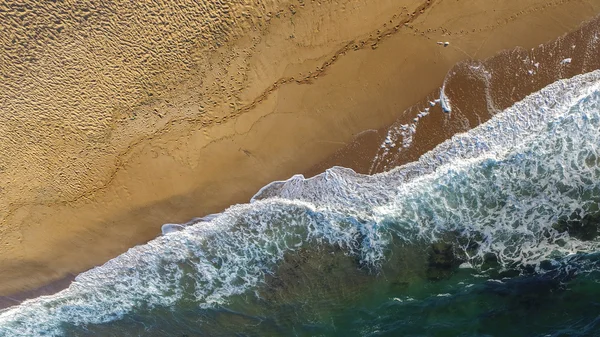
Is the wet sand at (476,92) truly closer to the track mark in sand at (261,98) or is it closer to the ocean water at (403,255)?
the ocean water at (403,255)

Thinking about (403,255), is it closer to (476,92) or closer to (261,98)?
(476,92)

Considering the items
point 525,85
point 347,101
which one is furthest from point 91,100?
point 525,85

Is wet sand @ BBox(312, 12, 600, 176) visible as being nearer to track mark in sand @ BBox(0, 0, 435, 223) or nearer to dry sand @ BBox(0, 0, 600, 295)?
dry sand @ BBox(0, 0, 600, 295)

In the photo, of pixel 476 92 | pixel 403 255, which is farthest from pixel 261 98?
pixel 403 255

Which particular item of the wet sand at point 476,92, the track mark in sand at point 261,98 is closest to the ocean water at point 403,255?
the wet sand at point 476,92

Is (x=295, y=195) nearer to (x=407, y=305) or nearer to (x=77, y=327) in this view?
(x=407, y=305)

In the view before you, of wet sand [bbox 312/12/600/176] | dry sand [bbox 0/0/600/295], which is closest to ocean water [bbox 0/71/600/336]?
wet sand [bbox 312/12/600/176]
